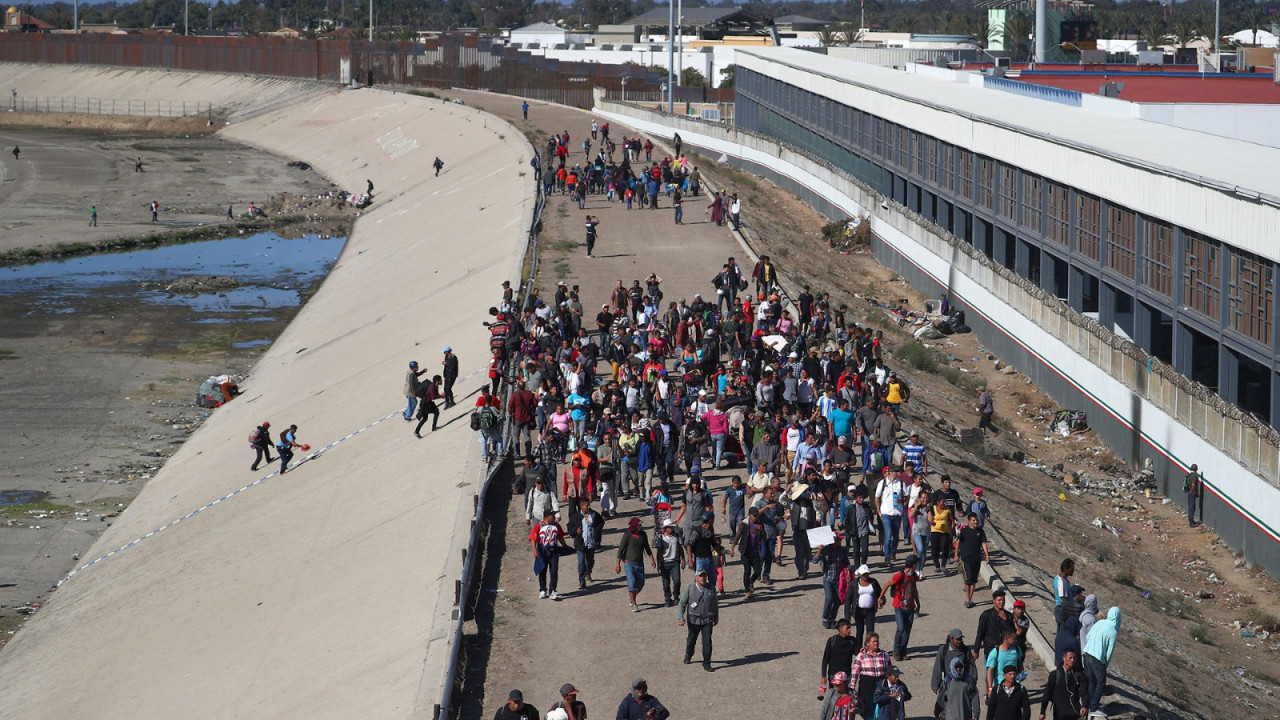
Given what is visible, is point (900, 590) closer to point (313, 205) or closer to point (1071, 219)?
point (1071, 219)

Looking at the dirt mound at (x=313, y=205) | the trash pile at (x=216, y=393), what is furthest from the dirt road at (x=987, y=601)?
the dirt mound at (x=313, y=205)

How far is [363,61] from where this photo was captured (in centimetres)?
11331

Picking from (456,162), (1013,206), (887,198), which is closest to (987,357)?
(1013,206)

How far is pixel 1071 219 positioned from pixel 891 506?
17258 mm

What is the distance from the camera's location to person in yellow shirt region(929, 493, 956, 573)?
61.2 ft

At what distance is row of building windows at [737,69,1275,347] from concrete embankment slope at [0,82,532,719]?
1278cm

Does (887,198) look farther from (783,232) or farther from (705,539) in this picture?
(705,539)

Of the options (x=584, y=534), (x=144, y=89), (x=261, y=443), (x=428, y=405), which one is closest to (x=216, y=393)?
(x=261, y=443)

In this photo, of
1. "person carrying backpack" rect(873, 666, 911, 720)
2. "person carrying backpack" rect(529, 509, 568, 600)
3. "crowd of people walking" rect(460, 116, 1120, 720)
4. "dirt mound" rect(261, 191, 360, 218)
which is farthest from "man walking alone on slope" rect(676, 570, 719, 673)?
"dirt mound" rect(261, 191, 360, 218)

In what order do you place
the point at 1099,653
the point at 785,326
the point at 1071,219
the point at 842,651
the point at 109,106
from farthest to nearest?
the point at 109,106
the point at 1071,219
the point at 785,326
the point at 1099,653
the point at 842,651

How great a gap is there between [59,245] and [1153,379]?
51069 millimetres

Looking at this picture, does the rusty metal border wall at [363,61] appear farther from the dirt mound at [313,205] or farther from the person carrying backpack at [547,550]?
the person carrying backpack at [547,550]

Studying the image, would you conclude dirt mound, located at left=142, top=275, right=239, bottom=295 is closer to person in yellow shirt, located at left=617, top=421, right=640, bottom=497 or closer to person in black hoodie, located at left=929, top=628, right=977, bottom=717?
person in yellow shirt, located at left=617, top=421, right=640, bottom=497

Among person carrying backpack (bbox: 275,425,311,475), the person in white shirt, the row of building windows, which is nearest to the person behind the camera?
the person in white shirt
